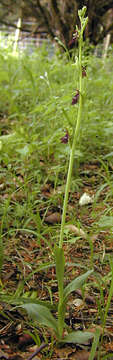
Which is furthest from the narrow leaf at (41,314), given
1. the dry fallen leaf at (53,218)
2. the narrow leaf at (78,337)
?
the dry fallen leaf at (53,218)

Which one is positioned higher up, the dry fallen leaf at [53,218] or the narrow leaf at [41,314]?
the dry fallen leaf at [53,218]

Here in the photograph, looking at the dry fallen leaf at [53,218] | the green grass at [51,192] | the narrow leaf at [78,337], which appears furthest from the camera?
the dry fallen leaf at [53,218]

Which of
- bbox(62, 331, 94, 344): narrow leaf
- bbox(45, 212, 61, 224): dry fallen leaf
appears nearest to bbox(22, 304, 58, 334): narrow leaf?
bbox(62, 331, 94, 344): narrow leaf

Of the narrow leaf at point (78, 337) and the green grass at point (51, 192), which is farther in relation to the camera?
the green grass at point (51, 192)

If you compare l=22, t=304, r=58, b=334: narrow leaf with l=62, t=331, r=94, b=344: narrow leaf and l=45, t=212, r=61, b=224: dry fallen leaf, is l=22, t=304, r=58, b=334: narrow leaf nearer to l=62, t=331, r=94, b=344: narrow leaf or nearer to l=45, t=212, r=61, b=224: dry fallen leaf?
l=62, t=331, r=94, b=344: narrow leaf

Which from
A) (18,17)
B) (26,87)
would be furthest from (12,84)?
(18,17)

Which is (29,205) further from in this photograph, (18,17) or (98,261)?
(18,17)

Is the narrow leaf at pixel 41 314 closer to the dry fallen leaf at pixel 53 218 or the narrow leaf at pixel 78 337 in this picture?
the narrow leaf at pixel 78 337
